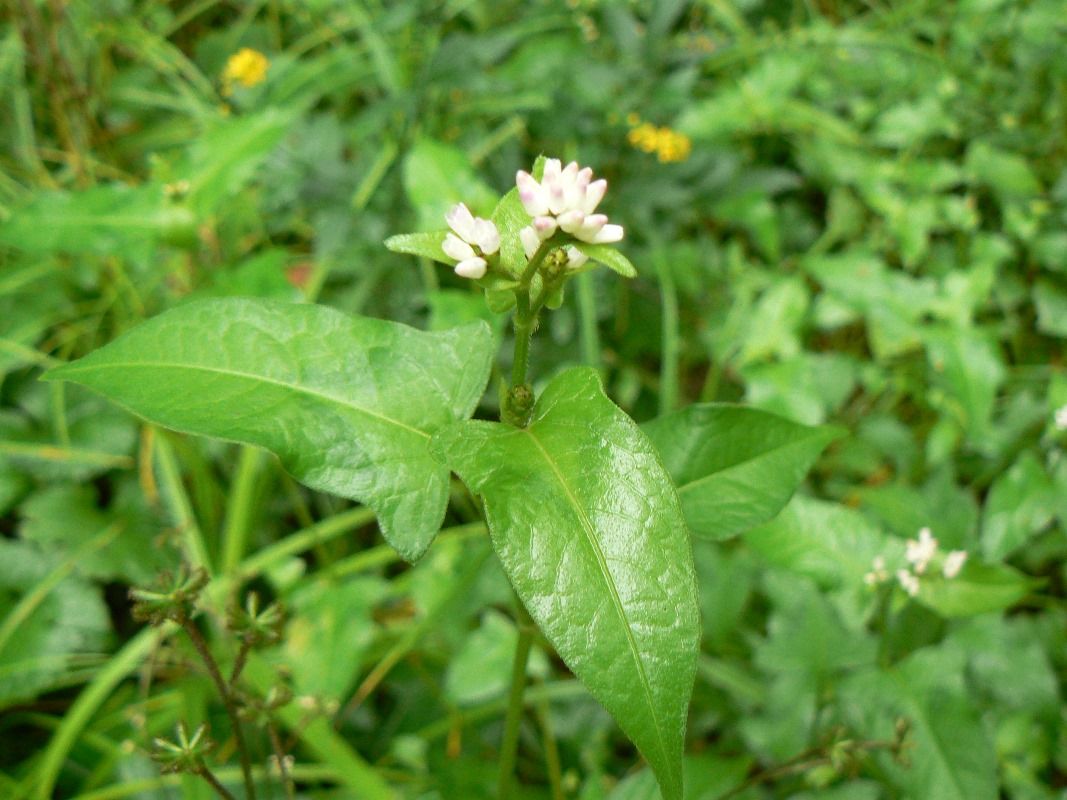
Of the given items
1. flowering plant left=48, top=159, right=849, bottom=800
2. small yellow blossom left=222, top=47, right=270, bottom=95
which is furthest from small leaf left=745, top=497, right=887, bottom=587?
small yellow blossom left=222, top=47, right=270, bottom=95

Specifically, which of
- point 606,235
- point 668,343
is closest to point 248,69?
point 668,343

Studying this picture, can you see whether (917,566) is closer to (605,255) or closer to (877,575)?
(877,575)

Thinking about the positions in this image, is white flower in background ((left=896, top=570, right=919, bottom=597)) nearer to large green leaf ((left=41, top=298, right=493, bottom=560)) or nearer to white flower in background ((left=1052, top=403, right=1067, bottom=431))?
white flower in background ((left=1052, top=403, right=1067, bottom=431))

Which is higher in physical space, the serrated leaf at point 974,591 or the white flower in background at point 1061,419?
the white flower in background at point 1061,419

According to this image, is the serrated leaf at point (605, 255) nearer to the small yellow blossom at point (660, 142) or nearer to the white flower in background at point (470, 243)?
the white flower in background at point (470, 243)

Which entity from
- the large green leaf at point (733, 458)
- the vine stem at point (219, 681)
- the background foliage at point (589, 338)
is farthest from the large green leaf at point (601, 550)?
the background foliage at point (589, 338)

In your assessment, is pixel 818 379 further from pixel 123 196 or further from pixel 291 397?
pixel 123 196

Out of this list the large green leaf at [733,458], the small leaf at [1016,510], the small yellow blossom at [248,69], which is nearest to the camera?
the large green leaf at [733,458]

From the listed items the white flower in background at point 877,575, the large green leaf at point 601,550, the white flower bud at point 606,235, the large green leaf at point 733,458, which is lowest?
the white flower in background at point 877,575
